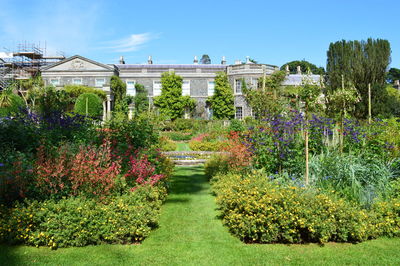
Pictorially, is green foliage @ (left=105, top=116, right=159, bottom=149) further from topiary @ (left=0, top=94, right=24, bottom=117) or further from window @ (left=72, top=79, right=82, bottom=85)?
window @ (left=72, top=79, right=82, bottom=85)

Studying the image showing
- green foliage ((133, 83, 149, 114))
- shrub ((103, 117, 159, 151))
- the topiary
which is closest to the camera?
shrub ((103, 117, 159, 151))

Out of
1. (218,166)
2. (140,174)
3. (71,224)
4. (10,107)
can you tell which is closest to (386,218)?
(140,174)

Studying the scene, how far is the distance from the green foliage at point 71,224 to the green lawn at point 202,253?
0.13 m

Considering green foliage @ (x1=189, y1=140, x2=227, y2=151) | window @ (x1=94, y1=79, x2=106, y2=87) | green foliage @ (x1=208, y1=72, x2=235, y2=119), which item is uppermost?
window @ (x1=94, y1=79, x2=106, y2=87)

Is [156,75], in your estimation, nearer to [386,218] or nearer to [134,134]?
[134,134]

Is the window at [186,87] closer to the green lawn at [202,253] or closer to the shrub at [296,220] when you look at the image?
the green lawn at [202,253]

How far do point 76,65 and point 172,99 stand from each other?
9.67m

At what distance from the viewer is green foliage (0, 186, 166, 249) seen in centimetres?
415

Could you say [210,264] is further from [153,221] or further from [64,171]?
[64,171]

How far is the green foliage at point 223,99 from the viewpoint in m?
28.9

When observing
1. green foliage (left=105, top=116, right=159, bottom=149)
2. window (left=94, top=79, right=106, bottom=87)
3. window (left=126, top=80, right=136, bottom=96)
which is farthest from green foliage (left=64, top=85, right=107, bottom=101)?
green foliage (left=105, top=116, right=159, bottom=149)

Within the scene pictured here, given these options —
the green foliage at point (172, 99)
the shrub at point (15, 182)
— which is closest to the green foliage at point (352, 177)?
the shrub at point (15, 182)

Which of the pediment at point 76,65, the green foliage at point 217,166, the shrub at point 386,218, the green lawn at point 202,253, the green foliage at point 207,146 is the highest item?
the pediment at point 76,65

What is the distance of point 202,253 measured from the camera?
13.4ft
